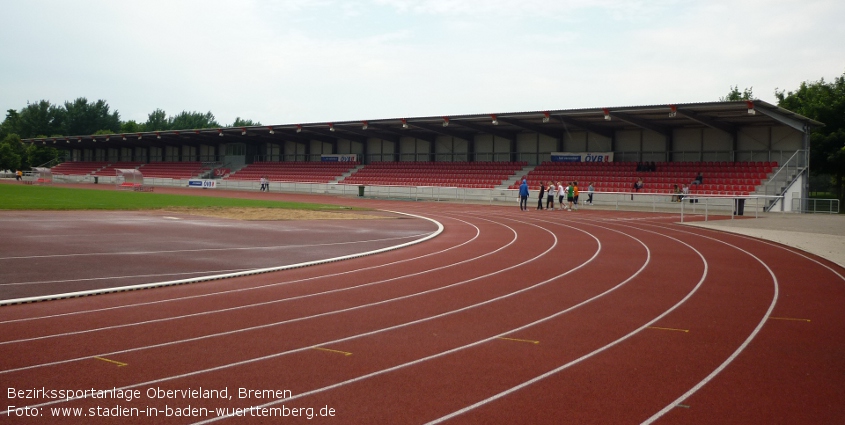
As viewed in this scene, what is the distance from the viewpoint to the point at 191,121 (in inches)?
5069

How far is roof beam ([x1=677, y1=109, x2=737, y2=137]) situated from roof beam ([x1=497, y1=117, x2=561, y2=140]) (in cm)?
1070

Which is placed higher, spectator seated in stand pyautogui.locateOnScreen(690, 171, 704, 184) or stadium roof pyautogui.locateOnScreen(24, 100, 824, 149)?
stadium roof pyautogui.locateOnScreen(24, 100, 824, 149)

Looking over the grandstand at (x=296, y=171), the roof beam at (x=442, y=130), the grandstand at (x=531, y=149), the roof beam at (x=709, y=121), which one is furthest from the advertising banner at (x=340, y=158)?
the roof beam at (x=709, y=121)

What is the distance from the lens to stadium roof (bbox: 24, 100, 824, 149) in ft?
104

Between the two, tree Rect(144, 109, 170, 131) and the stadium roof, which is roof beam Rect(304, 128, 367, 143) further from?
tree Rect(144, 109, 170, 131)

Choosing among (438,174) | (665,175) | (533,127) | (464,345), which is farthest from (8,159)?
(464,345)

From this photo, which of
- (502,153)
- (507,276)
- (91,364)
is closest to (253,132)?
(502,153)

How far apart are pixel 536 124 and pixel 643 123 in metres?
7.19

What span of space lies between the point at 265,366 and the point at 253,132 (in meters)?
54.3

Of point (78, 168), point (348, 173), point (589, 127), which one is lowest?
point (348, 173)

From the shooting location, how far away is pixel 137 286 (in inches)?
336

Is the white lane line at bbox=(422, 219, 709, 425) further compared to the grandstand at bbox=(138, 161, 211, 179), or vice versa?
the grandstand at bbox=(138, 161, 211, 179)

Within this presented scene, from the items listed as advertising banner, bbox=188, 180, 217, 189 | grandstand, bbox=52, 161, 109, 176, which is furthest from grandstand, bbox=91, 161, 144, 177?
advertising banner, bbox=188, 180, 217, 189

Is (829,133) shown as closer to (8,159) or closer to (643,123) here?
(643,123)
